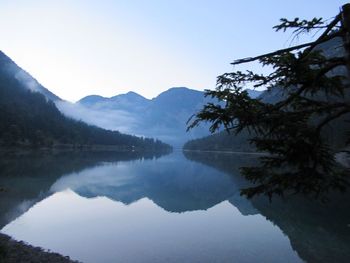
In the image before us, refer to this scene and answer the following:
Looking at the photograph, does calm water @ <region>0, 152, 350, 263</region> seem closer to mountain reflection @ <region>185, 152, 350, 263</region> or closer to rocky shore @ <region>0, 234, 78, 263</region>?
mountain reflection @ <region>185, 152, 350, 263</region>

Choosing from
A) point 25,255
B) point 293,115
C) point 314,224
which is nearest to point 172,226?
point 314,224

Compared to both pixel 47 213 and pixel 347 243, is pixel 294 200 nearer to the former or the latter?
pixel 347 243

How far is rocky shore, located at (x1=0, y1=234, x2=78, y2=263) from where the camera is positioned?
18461 mm

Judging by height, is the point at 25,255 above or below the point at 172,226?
above

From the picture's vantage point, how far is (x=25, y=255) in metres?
20.3

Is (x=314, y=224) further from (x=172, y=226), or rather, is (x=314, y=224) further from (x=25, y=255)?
(x=25, y=255)

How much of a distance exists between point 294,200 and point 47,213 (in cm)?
3580

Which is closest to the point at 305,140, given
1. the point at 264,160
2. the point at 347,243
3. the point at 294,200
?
the point at 264,160

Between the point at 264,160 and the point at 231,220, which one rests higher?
the point at 264,160

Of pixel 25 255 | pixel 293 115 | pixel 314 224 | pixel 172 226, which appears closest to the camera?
pixel 293 115

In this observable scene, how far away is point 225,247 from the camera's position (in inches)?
1045

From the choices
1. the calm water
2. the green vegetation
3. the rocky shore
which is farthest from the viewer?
the calm water

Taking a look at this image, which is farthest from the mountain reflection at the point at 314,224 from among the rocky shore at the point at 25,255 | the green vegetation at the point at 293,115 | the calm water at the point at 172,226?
the rocky shore at the point at 25,255

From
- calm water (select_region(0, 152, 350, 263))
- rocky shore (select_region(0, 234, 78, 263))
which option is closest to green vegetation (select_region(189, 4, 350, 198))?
calm water (select_region(0, 152, 350, 263))
